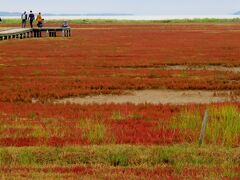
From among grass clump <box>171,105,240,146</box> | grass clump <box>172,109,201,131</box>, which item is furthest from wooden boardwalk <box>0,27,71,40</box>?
grass clump <box>171,105,240,146</box>

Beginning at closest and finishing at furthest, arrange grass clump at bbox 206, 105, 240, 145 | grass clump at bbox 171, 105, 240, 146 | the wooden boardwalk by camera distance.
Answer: grass clump at bbox 206, 105, 240, 145 < grass clump at bbox 171, 105, 240, 146 < the wooden boardwalk

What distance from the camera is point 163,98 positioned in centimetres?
2353

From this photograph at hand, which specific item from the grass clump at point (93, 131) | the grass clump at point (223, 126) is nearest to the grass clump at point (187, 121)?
the grass clump at point (223, 126)

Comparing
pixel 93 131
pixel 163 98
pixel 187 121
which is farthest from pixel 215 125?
pixel 163 98

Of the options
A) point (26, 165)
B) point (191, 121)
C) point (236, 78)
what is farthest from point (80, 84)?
point (26, 165)

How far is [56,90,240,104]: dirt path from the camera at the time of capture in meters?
22.7

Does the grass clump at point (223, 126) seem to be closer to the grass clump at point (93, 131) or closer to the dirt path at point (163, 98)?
the grass clump at point (93, 131)

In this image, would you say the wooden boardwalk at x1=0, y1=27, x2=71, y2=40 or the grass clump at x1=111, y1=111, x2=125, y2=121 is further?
the wooden boardwalk at x1=0, y1=27, x2=71, y2=40

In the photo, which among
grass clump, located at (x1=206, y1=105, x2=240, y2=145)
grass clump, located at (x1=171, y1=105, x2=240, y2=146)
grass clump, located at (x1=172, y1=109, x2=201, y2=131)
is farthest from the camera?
grass clump, located at (x1=172, y1=109, x2=201, y2=131)

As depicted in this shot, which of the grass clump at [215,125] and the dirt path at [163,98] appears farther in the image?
the dirt path at [163,98]

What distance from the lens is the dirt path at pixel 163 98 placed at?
22.7 metres

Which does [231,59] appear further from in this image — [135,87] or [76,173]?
[76,173]

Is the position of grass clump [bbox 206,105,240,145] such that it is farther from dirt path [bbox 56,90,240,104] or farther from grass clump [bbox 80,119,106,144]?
dirt path [bbox 56,90,240,104]

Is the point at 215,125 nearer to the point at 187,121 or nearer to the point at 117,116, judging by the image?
the point at 187,121
